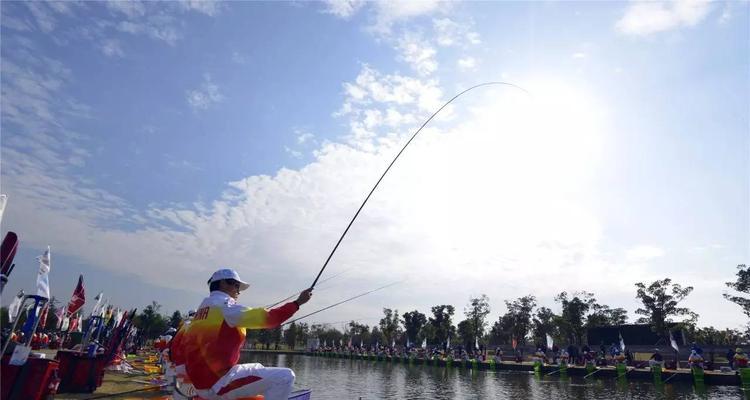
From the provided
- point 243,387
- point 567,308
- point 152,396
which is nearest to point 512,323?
point 567,308

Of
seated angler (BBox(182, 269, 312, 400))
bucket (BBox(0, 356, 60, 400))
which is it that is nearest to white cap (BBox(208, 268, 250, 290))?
seated angler (BBox(182, 269, 312, 400))

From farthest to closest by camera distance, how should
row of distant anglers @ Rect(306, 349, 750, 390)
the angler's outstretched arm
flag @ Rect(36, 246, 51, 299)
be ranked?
row of distant anglers @ Rect(306, 349, 750, 390)
flag @ Rect(36, 246, 51, 299)
the angler's outstretched arm

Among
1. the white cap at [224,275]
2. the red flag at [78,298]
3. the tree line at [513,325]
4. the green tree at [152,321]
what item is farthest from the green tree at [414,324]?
the white cap at [224,275]

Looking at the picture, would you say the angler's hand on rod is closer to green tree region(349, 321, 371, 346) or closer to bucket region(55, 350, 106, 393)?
bucket region(55, 350, 106, 393)

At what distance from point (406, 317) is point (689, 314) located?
199 ft

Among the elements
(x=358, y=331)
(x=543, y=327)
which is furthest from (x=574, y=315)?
(x=358, y=331)

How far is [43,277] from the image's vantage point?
384 inches

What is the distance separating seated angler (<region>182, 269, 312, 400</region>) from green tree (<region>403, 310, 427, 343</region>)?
104 metres

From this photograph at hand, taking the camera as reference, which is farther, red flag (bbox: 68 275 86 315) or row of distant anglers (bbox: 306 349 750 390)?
row of distant anglers (bbox: 306 349 750 390)

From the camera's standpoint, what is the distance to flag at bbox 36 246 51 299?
9594 mm

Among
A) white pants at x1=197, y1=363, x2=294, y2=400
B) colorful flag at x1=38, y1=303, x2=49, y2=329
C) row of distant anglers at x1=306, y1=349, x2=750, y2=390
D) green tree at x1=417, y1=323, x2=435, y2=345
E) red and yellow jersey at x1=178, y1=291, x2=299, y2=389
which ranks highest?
green tree at x1=417, y1=323, x2=435, y2=345

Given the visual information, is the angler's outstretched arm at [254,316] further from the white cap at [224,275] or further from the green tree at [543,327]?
the green tree at [543,327]

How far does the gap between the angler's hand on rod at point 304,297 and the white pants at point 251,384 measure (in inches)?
31.8

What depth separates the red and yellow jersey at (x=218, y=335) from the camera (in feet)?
16.0
